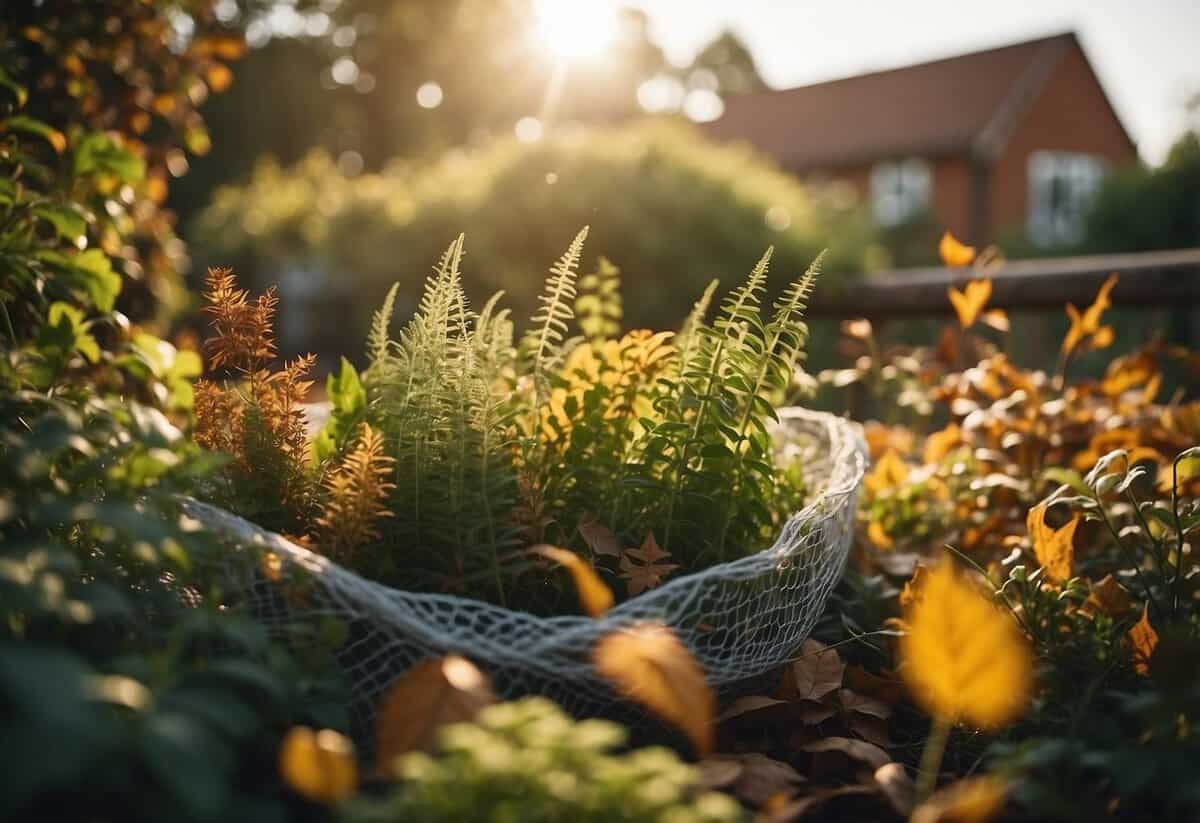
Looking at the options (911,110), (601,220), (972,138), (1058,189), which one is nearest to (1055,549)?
(601,220)

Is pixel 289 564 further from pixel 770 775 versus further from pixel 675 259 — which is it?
pixel 675 259

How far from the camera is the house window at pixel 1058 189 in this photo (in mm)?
19922

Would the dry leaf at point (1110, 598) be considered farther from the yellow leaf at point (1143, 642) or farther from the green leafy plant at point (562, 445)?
the green leafy plant at point (562, 445)

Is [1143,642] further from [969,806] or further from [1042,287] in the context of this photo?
[1042,287]

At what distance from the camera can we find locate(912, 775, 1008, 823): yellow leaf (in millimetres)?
917

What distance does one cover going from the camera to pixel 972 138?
18359 mm

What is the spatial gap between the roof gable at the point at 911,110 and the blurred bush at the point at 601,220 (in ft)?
48.8

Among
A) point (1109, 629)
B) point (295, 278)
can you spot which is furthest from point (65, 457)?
point (295, 278)

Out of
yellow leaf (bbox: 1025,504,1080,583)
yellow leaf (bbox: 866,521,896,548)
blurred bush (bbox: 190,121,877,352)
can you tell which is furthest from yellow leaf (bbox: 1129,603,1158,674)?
blurred bush (bbox: 190,121,877,352)

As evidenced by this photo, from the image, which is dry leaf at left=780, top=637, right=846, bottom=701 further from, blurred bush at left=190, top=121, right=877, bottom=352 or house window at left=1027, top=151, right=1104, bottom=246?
house window at left=1027, top=151, right=1104, bottom=246

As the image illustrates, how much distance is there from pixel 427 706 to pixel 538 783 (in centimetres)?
24

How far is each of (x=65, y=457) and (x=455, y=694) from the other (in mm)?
646

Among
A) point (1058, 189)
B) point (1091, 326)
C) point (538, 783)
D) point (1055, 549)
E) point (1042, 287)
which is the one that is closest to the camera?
point (538, 783)

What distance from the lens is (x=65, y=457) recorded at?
4.19ft
